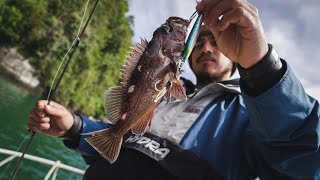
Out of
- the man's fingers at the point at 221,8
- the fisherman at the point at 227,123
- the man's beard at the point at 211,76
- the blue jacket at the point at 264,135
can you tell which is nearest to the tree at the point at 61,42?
the man's beard at the point at 211,76

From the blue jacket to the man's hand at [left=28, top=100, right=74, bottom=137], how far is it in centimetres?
138

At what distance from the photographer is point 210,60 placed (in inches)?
160

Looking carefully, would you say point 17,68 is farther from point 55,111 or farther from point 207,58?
point 207,58

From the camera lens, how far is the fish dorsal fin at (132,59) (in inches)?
83.0

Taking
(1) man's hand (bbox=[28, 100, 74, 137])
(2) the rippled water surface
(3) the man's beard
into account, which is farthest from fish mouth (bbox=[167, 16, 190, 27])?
(2) the rippled water surface

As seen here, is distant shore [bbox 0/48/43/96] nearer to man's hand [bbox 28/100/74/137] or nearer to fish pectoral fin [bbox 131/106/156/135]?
man's hand [bbox 28/100/74/137]

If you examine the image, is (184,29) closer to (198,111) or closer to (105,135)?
(105,135)

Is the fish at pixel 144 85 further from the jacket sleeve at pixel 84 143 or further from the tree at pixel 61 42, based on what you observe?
the tree at pixel 61 42

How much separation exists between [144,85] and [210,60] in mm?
2122

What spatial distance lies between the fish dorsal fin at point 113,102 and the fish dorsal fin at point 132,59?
0.07 m

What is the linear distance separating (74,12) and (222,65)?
3997 centimetres

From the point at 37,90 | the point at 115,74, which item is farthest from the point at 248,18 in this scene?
the point at 115,74

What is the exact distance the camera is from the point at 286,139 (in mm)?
2240

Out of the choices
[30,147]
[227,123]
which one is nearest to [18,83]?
[30,147]
